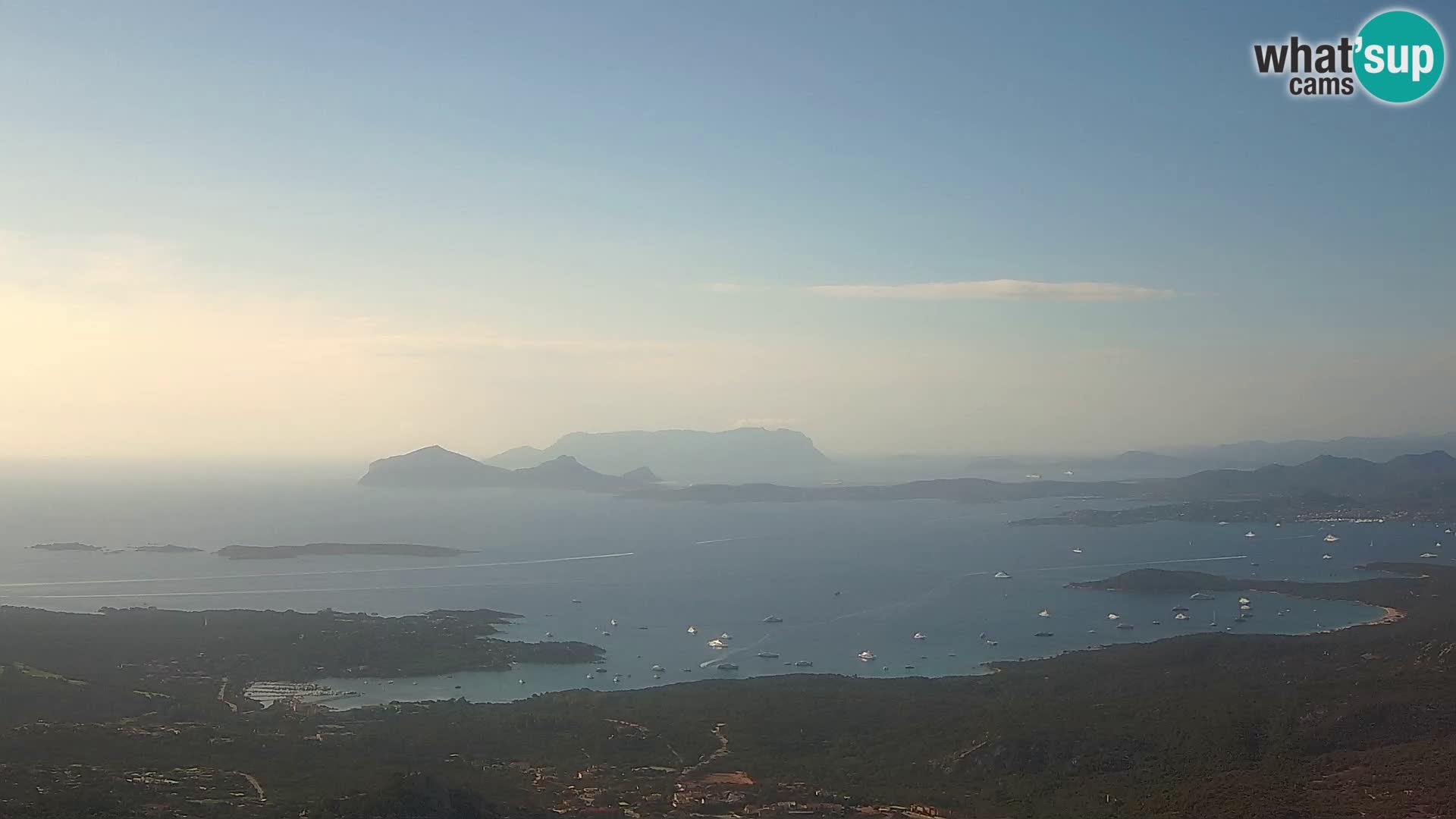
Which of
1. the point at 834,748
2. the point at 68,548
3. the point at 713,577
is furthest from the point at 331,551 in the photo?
the point at 834,748

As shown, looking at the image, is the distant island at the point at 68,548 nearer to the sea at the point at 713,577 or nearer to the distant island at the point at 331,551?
the sea at the point at 713,577

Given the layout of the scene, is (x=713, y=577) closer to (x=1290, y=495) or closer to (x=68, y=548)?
(x=68, y=548)

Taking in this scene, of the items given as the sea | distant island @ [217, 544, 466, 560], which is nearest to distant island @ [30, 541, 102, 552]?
the sea

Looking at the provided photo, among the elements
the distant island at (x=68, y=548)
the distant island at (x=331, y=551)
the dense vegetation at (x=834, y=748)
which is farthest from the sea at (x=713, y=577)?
the dense vegetation at (x=834, y=748)

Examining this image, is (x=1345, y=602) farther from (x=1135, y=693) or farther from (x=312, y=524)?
(x=312, y=524)

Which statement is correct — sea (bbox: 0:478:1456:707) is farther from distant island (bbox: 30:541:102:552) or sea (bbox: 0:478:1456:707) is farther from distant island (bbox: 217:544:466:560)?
distant island (bbox: 217:544:466:560)

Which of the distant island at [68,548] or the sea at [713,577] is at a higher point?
Result: the distant island at [68,548]
